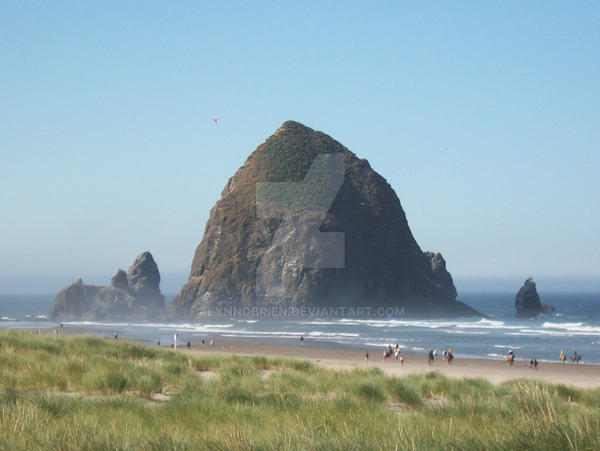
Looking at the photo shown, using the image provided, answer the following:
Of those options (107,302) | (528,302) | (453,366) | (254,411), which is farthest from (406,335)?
(107,302)

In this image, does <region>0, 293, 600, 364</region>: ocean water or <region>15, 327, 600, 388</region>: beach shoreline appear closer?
<region>15, 327, 600, 388</region>: beach shoreline

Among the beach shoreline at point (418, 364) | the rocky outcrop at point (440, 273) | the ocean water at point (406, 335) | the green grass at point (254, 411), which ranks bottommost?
the ocean water at point (406, 335)

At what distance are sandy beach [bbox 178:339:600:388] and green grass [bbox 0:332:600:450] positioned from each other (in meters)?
13.1

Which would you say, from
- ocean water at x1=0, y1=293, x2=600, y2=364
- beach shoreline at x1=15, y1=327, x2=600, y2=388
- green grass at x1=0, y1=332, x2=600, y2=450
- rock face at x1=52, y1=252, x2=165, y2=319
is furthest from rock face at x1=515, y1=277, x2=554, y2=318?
green grass at x1=0, y1=332, x2=600, y2=450

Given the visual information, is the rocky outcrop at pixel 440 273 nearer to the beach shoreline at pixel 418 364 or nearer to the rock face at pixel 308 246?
the rock face at pixel 308 246

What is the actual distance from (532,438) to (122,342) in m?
15.0

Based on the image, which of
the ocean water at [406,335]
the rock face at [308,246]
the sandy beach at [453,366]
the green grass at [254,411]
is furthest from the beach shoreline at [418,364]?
the rock face at [308,246]

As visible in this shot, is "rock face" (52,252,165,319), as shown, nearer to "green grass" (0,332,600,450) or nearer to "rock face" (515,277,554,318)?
"rock face" (515,277,554,318)

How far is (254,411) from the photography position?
7719mm

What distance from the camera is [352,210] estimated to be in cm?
9100

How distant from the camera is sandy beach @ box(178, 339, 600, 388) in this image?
2725 centimetres

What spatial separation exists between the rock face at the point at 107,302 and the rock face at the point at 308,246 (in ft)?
26.0

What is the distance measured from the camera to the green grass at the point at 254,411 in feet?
15.5

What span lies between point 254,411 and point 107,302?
88.2m
